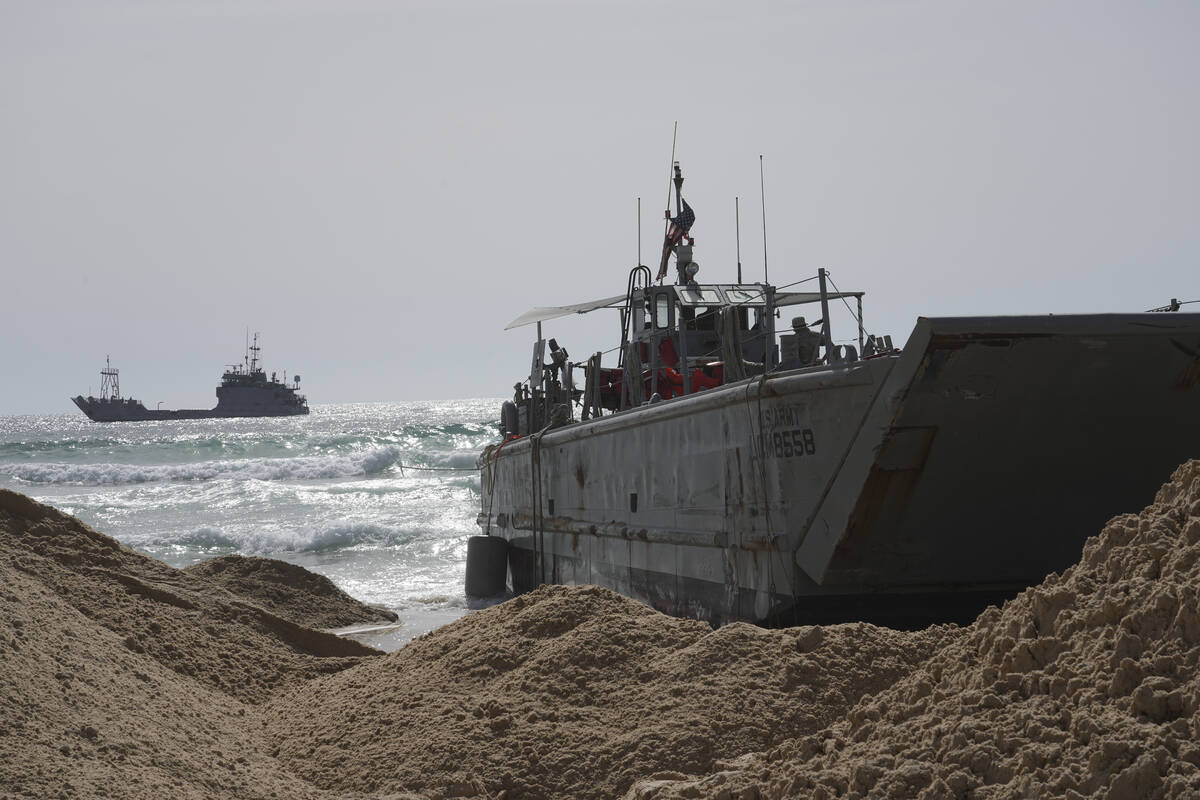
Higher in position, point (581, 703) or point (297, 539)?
point (581, 703)

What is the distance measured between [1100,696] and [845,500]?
10.8 feet

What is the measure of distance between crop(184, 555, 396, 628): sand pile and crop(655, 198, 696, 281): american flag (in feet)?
16.2

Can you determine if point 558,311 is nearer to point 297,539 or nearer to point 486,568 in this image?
point 486,568

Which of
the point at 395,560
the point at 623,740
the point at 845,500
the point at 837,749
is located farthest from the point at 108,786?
the point at 395,560

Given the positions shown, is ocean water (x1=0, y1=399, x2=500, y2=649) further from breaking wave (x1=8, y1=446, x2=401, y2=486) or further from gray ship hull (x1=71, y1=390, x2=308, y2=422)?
gray ship hull (x1=71, y1=390, x2=308, y2=422)

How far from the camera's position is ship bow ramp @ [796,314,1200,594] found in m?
5.59

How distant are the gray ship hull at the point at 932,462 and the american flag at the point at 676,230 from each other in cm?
497

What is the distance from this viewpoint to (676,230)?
12.9 m

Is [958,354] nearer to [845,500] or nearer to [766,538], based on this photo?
[845,500]

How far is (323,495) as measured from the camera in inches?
1326

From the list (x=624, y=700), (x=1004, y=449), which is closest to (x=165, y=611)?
(x=624, y=700)

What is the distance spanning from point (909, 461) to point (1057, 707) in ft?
10.3

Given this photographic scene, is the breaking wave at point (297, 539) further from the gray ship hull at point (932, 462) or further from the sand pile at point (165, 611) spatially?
the gray ship hull at point (932, 462)

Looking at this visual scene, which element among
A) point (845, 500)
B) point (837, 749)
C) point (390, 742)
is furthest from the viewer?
point (845, 500)
